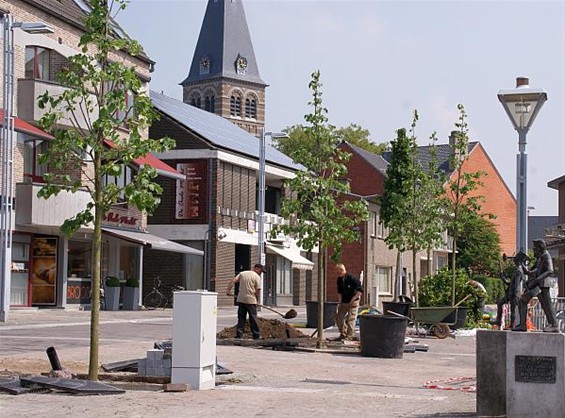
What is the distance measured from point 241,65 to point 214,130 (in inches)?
3173

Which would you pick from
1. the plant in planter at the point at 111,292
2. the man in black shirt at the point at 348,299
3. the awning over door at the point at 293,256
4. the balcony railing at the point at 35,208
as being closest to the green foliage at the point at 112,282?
the plant in planter at the point at 111,292

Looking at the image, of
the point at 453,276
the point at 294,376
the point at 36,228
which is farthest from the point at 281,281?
the point at 294,376

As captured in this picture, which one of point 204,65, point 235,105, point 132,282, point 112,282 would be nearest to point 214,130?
point 132,282

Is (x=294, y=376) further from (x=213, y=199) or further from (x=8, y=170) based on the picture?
(x=213, y=199)

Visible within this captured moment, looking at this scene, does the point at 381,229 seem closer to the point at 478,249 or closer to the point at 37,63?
the point at 478,249

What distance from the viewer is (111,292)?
1563 inches

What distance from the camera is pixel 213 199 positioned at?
48.5m

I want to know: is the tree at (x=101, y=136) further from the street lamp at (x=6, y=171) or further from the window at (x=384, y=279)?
the window at (x=384, y=279)

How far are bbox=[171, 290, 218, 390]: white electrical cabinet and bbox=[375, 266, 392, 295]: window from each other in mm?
54703

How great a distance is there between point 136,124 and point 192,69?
4814 inches

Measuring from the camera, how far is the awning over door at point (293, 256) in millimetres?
54062

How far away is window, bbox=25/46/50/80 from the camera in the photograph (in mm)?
36531

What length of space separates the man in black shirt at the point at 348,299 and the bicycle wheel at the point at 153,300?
21579mm

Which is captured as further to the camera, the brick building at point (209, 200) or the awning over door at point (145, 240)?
the brick building at point (209, 200)
